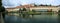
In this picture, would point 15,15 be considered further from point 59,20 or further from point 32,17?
point 59,20

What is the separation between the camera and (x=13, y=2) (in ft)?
9.66

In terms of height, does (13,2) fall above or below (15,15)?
above

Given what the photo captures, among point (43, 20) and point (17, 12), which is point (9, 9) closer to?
point (17, 12)

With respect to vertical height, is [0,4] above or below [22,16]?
above

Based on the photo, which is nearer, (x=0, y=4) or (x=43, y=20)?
(x=0, y=4)

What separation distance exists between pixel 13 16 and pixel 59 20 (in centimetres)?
93

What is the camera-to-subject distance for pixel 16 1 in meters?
2.95

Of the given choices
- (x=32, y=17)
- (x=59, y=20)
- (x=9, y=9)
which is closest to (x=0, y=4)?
(x=9, y=9)

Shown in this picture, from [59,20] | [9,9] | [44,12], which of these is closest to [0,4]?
[9,9]

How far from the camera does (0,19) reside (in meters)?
2.89

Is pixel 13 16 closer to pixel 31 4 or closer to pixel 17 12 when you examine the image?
pixel 17 12

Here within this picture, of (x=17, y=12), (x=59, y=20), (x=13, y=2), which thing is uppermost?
(x=13, y=2)

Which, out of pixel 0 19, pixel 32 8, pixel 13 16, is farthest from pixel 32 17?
pixel 0 19

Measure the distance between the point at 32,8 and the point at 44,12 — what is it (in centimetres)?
25
